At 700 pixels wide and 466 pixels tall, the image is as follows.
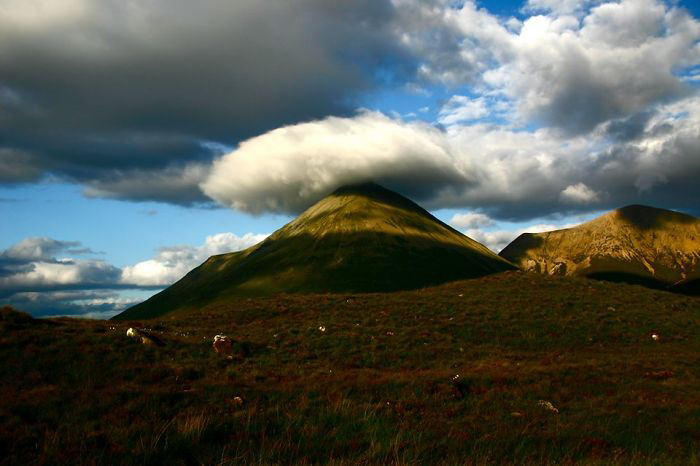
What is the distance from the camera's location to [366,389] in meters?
16.1

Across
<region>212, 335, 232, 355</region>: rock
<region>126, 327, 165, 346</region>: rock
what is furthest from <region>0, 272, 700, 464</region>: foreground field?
<region>126, 327, 165, 346</region>: rock

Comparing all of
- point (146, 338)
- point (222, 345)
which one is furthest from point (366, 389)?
point (146, 338)

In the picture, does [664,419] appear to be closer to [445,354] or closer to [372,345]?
[445,354]

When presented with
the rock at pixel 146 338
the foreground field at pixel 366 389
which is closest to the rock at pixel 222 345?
the foreground field at pixel 366 389

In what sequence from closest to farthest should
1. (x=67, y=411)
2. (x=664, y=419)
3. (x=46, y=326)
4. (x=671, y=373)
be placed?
(x=67, y=411)
(x=664, y=419)
(x=671, y=373)
(x=46, y=326)

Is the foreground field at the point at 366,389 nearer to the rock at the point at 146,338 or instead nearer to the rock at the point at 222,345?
the rock at the point at 222,345

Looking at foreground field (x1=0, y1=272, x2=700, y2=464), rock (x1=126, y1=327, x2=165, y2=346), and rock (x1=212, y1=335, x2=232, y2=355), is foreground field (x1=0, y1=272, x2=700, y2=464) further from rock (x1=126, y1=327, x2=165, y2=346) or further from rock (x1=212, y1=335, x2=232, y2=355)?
rock (x1=126, y1=327, x2=165, y2=346)

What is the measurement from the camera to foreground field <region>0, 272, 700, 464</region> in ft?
28.0

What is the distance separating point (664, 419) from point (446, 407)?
6.84 metres

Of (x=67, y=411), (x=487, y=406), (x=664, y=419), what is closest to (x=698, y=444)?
(x=664, y=419)

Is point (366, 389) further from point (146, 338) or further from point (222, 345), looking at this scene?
point (146, 338)

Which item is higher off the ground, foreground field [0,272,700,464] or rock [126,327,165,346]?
rock [126,327,165,346]

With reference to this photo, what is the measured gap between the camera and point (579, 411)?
14.8 m

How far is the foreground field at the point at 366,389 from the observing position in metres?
8.54
